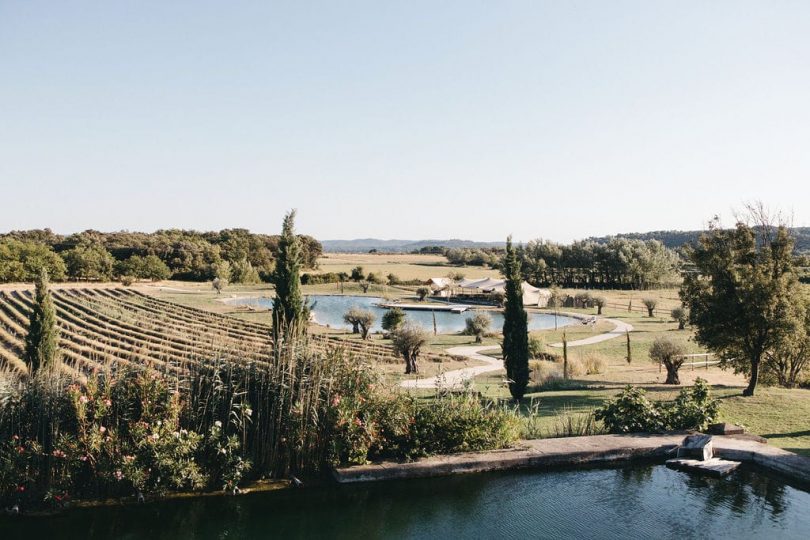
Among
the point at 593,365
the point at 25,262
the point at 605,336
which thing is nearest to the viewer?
the point at 593,365

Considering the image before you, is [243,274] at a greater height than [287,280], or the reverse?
[287,280]

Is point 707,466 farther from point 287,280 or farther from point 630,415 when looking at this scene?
point 287,280

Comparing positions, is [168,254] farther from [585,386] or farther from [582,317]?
[585,386]

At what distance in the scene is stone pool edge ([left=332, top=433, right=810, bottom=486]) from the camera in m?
8.85

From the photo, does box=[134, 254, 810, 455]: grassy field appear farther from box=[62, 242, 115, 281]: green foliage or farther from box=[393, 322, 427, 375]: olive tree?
box=[62, 242, 115, 281]: green foliage

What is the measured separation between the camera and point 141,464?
794cm

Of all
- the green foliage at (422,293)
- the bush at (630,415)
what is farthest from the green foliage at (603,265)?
the bush at (630,415)

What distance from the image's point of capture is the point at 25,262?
71.9m

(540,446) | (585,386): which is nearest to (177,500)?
(540,446)

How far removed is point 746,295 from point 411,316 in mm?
38270

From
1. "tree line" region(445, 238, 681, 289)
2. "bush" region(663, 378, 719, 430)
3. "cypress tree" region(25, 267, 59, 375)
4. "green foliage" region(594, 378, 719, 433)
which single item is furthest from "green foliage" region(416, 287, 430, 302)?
"green foliage" region(594, 378, 719, 433)

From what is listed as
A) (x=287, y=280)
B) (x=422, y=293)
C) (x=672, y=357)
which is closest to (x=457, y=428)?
(x=287, y=280)

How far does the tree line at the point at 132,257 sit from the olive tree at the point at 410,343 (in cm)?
4364

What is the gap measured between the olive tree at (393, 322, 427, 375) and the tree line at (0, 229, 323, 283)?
43640 millimetres
